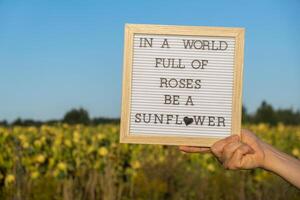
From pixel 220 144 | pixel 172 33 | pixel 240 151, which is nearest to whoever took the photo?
pixel 240 151

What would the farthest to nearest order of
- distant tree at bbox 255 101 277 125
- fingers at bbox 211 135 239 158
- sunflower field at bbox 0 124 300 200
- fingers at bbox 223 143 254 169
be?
1. distant tree at bbox 255 101 277 125
2. sunflower field at bbox 0 124 300 200
3. fingers at bbox 211 135 239 158
4. fingers at bbox 223 143 254 169

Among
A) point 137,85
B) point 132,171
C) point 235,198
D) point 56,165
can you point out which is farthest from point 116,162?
point 137,85

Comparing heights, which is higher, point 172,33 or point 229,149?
point 172,33

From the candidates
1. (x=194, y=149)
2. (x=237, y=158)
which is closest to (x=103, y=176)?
(x=194, y=149)

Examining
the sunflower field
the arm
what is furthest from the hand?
the sunflower field

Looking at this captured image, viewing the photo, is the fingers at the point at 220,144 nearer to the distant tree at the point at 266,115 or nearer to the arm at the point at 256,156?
the arm at the point at 256,156

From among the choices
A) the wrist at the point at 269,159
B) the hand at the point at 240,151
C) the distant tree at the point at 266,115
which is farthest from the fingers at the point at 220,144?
the distant tree at the point at 266,115

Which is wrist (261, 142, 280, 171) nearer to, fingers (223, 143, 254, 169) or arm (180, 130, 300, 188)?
arm (180, 130, 300, 188)

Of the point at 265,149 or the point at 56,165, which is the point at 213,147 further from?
the point at 56,165

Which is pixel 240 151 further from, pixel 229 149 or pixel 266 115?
pixel 266 115
